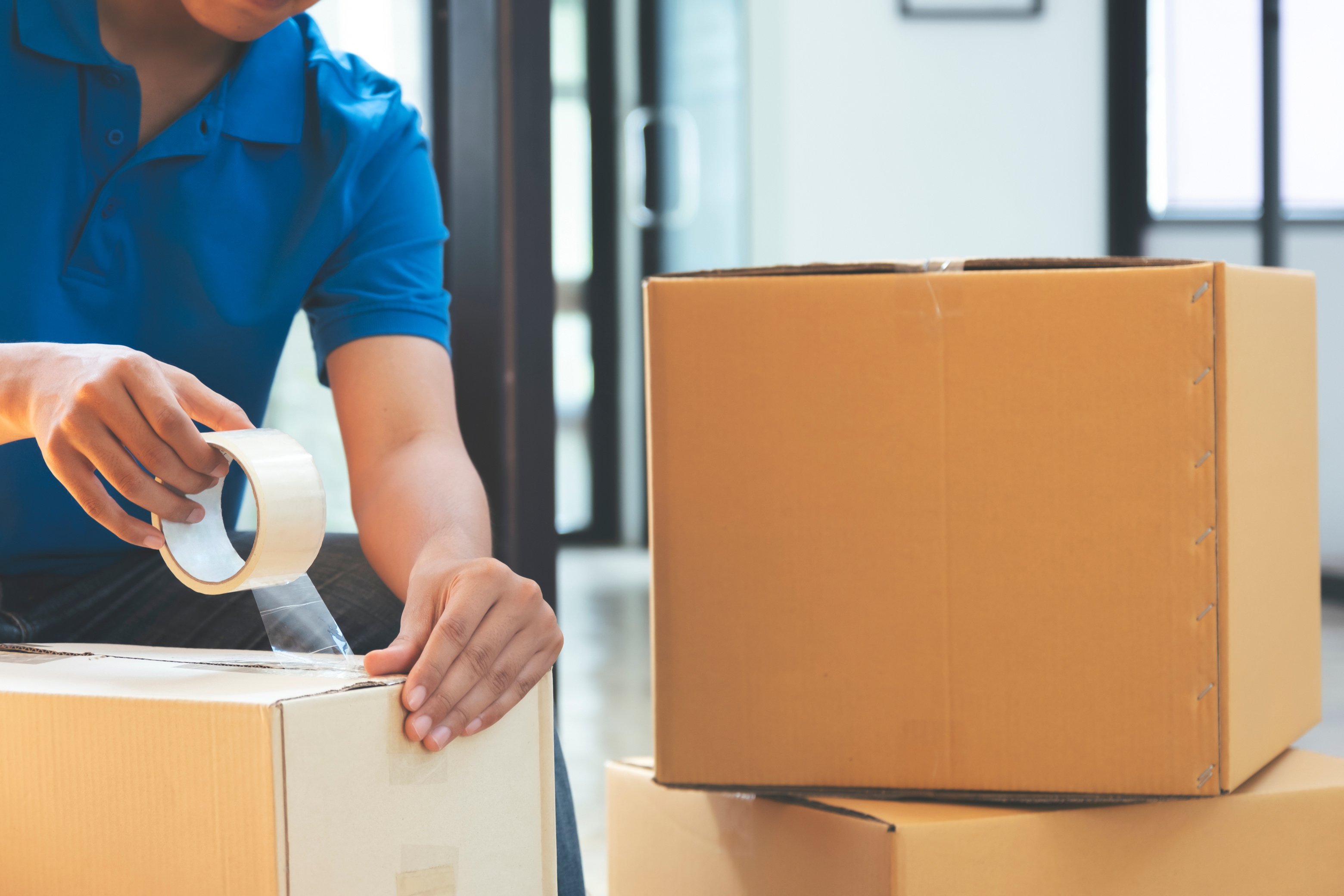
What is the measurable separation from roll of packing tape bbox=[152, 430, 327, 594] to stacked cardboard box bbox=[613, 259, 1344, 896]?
26 centimetres

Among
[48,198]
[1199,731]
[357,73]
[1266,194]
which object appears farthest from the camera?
[1266,194]

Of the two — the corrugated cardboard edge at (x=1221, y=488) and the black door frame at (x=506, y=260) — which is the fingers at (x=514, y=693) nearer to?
the corrugated cardboard edge at (x=1221, y=488)

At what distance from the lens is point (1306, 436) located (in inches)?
37.0

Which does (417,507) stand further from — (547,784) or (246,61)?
(246,61)

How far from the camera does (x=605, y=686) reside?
2.34 m

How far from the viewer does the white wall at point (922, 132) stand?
3.06m

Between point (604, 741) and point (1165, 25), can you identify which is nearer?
point (604, 741)

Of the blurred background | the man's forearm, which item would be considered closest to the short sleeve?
the man's forearm

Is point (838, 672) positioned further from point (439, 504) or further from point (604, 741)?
point (604, 741)

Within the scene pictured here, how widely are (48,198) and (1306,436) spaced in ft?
3.07

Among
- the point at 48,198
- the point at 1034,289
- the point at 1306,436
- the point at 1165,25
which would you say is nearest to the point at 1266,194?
the point at 1165,25

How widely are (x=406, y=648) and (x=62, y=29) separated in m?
0.54

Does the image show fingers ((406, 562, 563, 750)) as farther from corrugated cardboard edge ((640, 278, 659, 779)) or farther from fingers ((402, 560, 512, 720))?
corrugated cardboard edge ((640, 278, 659, 779))

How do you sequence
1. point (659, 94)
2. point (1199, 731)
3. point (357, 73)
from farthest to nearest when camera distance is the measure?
point (659, 94) → point (357, 73) → point (1199, 731)
